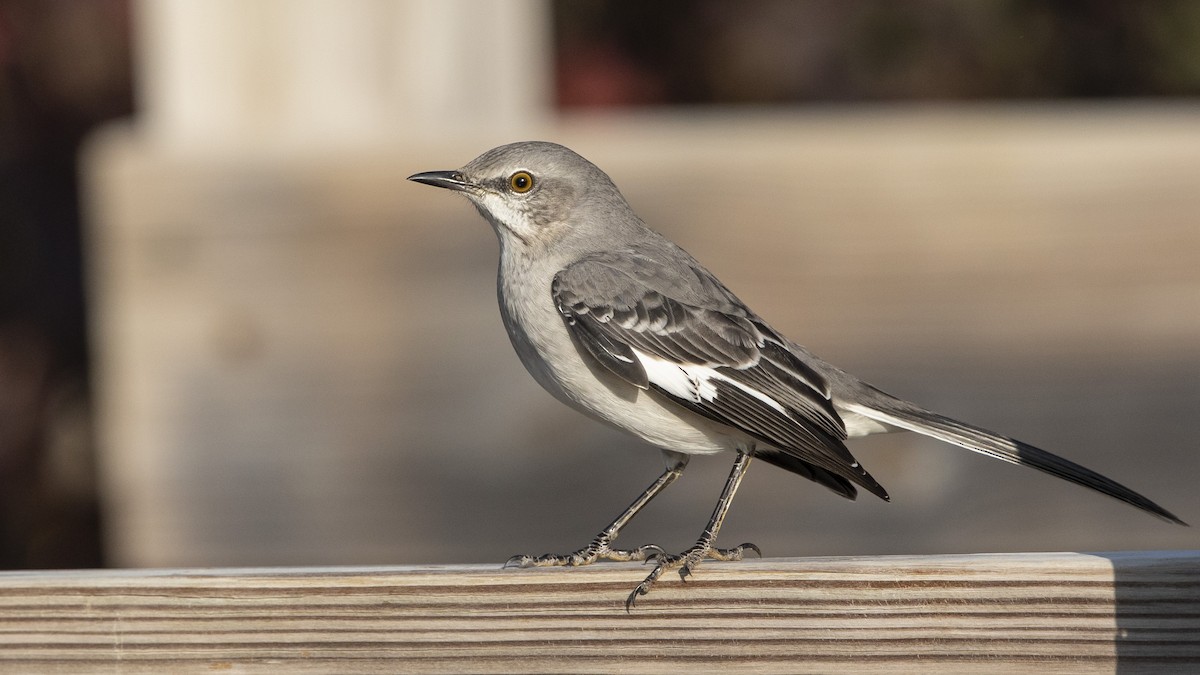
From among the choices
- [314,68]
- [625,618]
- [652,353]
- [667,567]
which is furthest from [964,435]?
[314,68]

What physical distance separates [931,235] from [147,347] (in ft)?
7.47

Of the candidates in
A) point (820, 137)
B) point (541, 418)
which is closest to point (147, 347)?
point (541, 418)

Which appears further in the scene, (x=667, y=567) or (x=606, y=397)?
(x=606, y=397)

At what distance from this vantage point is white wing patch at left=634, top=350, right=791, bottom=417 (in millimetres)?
3365

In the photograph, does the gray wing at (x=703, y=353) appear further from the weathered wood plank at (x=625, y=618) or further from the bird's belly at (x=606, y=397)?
the weathered wood plank at (x=625, y=618)

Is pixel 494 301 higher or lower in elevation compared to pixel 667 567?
higher

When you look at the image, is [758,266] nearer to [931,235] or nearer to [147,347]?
[931,235]

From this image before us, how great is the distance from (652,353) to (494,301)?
0.74 m

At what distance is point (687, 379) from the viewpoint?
3463 millimetres

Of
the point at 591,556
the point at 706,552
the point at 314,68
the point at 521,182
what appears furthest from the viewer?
the point at 314,68

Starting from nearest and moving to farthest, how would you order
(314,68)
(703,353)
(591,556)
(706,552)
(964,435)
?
(706,552) → (591,556) → (964,435) → (703,353) → (314,68)

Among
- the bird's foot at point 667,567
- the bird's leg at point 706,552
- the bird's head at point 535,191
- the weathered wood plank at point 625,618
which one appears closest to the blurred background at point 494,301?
the bird's head at point 535,191

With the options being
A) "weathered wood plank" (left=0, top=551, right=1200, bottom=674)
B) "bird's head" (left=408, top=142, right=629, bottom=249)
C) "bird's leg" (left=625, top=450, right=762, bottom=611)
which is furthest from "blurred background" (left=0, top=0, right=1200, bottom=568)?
"weathered wood plank" (left=0, top=551, right=1200, bottom=674)

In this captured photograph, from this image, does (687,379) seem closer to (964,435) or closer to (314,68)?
(964,435)
